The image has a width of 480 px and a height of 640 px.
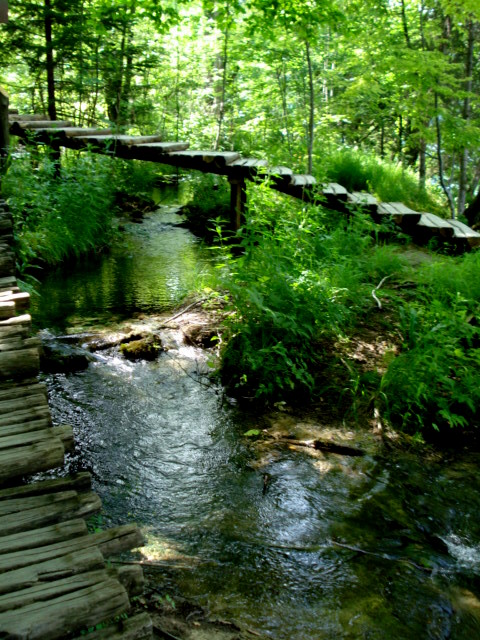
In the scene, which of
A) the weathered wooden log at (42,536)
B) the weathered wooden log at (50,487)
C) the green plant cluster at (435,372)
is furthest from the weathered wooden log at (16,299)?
the green plant cluster at (435,372)

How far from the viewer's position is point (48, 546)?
2.03m

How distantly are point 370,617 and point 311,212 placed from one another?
494 centimetres

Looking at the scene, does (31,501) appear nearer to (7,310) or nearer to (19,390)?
(19,390)

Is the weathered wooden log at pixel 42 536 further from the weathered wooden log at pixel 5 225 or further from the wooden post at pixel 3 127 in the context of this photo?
the wooden post at pixel 3 127

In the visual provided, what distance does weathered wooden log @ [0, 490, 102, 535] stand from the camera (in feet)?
6.97

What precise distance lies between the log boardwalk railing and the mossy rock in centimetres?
210

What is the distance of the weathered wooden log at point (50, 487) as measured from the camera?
232 cm

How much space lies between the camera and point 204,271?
28.5 feet

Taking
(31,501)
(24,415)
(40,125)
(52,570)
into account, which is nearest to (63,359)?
(24,415)

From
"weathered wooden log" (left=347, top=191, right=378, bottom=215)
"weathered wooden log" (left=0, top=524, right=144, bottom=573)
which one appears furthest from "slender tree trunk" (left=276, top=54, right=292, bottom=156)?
"weathered wooden log" (left=0, top=524, right=144, bottom=573)

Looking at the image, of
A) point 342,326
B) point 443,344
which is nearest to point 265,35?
point 342,326

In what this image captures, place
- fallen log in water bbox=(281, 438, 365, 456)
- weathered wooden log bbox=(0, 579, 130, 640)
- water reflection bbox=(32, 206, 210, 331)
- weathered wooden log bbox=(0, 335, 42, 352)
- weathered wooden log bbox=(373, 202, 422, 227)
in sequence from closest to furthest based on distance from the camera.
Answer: weathered wooden log bbox=(0, 579, 130, 640) < weathered wooden log bbox=(0, 335, 42, 352) < fallen log in water bbox=(281, 438, 365, 456) < water reflection bbox=(32, 206, 210, 331) < weathered wooden log bbox=(373, 202, 422, 227)

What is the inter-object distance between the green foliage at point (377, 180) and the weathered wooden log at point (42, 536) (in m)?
8.34

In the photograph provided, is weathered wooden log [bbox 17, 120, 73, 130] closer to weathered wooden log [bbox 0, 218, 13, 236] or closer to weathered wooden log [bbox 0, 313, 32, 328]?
weathered wooden log [bbox 0, 218, 13, 236]
